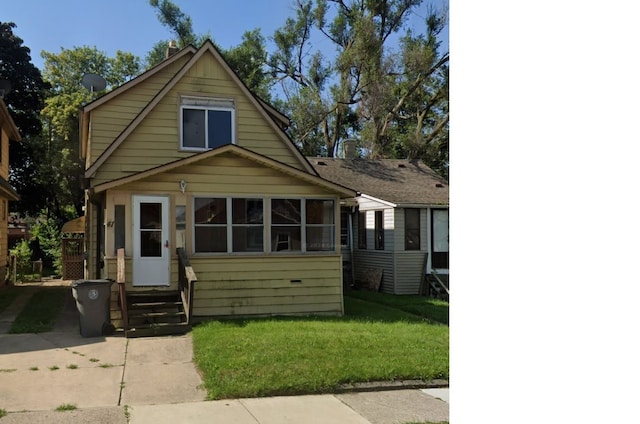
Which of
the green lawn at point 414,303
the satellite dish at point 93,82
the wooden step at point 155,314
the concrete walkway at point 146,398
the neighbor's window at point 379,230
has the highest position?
the satellite dish at point 93,82

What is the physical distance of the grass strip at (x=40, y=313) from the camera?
10.4 meters

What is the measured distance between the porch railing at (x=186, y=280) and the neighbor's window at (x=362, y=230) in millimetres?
9317

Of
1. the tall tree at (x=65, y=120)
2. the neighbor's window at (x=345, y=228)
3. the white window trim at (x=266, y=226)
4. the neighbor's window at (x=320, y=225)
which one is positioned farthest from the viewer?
the tall tree at (x=65, y=120)

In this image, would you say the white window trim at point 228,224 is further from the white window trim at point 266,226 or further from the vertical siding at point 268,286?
the vertical siding at point 268,286

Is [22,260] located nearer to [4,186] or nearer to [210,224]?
[4,186]

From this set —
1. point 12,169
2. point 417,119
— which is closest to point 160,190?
point 12,169

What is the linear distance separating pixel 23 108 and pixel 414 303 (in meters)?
25.9

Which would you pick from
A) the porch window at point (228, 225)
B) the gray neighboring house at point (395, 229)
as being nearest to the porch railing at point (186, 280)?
the porch window at point (228, 225)

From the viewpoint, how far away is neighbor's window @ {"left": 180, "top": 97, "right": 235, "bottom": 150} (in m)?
13.6

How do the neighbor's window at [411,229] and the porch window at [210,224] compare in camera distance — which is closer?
the porch window at [210,224]

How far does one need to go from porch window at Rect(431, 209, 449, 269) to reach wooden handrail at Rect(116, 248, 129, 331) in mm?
10696

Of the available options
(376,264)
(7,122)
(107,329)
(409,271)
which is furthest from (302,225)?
(7,122)

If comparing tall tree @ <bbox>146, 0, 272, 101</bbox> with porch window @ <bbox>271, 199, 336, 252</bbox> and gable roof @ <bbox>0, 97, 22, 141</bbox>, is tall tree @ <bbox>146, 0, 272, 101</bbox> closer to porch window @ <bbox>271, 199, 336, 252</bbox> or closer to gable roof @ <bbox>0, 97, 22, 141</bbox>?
gable roof @ <bbox>0, 97, 22, 141</bbox>
